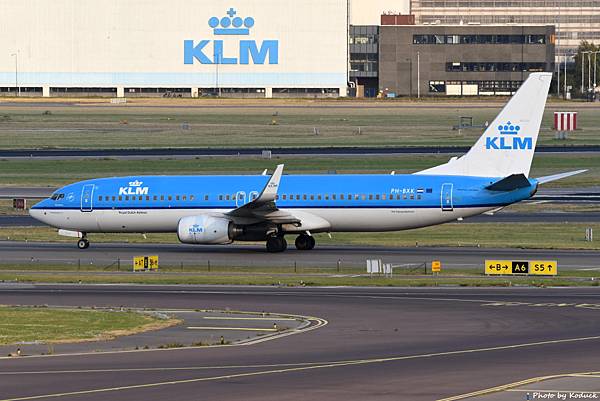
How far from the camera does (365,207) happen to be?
60844 mm

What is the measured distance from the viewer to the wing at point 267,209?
58.7m

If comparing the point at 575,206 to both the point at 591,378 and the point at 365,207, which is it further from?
the point at 591,378

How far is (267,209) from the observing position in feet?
198

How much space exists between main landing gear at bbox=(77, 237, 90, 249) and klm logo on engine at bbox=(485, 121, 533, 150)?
20.8m

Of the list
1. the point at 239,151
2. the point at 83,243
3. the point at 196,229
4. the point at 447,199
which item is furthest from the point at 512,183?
the point at 239,151

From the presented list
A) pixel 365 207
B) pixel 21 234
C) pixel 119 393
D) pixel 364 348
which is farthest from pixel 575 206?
pixel 119 393

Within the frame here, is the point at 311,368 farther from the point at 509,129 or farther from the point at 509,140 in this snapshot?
the point at 509,129

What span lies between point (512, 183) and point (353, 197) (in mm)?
7526

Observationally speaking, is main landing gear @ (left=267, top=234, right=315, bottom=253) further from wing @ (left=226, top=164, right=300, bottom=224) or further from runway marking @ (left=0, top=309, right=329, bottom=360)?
runway marking @ (left=0, top=309, right=329, bottom=360)

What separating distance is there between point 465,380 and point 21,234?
4709 centimetres

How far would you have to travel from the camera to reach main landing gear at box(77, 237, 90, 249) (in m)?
65.4

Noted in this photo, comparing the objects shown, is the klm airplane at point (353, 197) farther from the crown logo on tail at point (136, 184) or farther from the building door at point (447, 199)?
the crown logo on tail at point (136, 184)

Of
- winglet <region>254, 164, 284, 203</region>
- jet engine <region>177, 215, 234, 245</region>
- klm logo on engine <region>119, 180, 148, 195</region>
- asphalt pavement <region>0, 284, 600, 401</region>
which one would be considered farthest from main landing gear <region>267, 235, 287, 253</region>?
asphalt pavement <region>0, 284, 600, 401</region>

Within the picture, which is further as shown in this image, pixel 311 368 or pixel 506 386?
pixel 311 368
